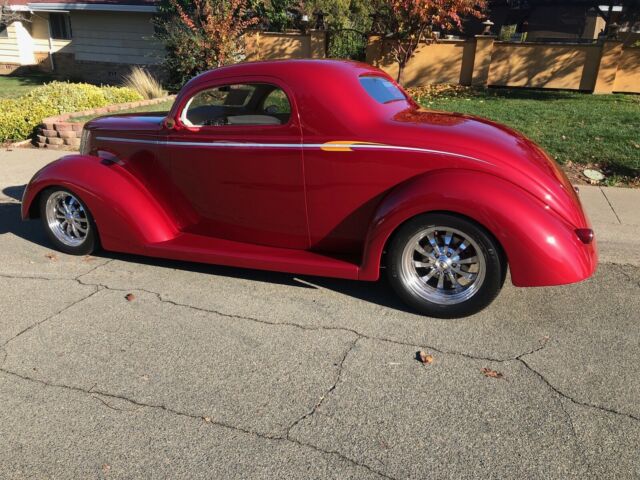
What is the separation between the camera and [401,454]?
8.57 ft

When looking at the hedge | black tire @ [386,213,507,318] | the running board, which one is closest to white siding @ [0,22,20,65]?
the hedge

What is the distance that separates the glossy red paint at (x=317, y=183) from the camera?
142 inches

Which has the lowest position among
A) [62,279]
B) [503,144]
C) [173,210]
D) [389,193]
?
[62,279]

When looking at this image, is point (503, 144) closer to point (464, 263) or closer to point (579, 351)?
point (464, 263)

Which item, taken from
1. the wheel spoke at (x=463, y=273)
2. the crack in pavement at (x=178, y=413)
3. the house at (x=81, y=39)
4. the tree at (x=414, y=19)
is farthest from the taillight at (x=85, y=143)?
the house at (x=81, y=39)

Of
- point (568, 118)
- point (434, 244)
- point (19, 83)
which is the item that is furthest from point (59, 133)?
point (19, 83)

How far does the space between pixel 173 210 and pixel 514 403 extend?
3.16m

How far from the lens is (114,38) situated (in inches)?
812

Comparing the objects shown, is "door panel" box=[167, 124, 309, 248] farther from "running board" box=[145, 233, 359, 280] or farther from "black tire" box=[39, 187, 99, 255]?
"black tire" box=[39, 187, 99, 255]

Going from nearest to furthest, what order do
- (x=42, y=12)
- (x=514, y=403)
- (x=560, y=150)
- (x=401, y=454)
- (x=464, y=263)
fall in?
(x=401, y=454), (x=514, y=403), (x=464, y=263), (x=560, y=150), (x=42, y=12)

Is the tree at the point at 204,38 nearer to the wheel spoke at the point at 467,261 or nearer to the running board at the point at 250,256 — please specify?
the running board at the point at 250,256

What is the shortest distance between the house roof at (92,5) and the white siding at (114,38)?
44 centimetres

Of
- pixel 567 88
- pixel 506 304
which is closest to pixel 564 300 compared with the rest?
pixel 506 304

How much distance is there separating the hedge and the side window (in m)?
7.34
